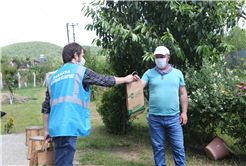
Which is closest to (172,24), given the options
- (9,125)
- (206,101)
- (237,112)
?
(206,101)

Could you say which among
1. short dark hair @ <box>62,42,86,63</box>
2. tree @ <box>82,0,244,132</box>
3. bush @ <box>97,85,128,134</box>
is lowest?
bush @ <box>97,85,128,134</box>

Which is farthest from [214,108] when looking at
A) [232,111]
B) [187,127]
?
[187,127]

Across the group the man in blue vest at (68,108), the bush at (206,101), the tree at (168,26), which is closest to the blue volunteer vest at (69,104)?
the man in blue vest at (68,108)

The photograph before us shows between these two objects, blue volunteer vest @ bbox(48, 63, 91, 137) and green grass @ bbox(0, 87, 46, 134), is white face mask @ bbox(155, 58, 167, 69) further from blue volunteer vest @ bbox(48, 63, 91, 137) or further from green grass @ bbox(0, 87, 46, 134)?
green grass @ bbox(0, 87, 46, 134)

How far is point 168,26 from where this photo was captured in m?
5.00

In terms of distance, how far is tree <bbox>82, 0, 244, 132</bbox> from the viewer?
14.6ft

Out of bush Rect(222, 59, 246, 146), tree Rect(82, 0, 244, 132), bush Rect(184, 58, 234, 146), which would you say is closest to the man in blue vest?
tree Rect(82, 0, 244, 132)

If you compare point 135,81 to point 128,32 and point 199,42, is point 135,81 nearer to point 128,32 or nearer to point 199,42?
point 128,32

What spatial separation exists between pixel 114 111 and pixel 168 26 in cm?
306

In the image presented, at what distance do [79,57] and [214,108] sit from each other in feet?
9.62

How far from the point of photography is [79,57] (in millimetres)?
2430

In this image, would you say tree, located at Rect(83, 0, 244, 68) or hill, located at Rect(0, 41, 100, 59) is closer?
tree, located at Rect(83, 0, 244, 68)

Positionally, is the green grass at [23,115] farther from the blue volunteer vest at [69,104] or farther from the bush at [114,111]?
the blue volunteer vest at [69,104]

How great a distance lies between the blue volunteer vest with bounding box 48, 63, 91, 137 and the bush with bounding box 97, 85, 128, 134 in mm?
4209
